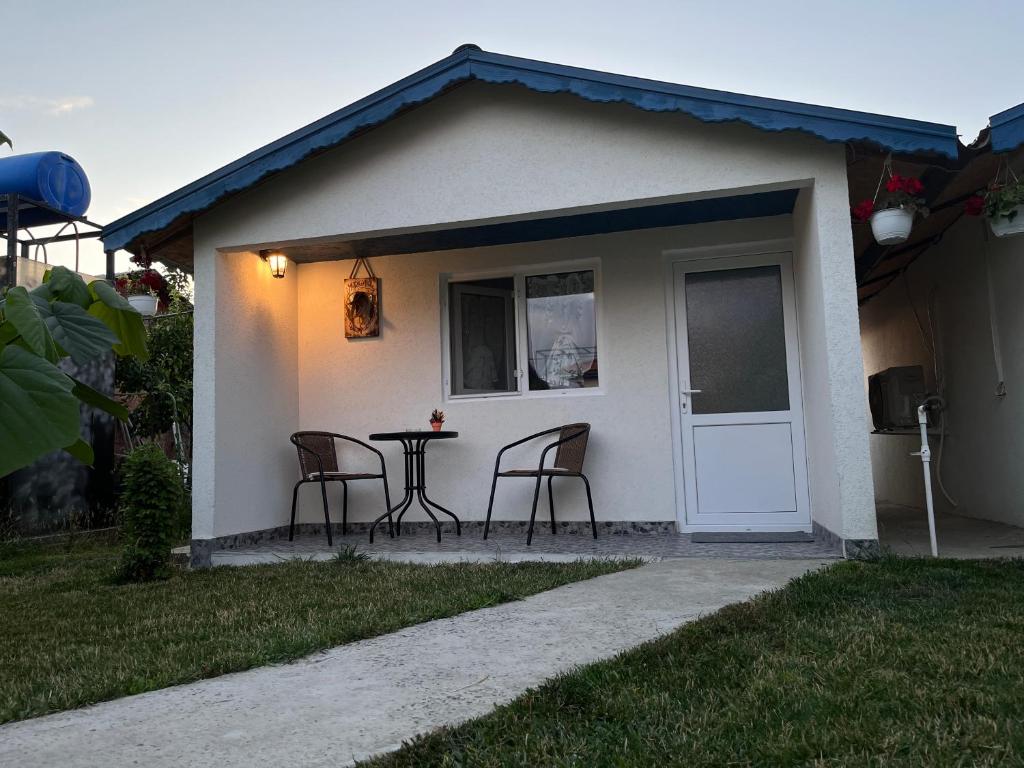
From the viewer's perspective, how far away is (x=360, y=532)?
725 centimetres

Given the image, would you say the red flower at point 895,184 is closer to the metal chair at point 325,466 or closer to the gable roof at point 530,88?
the gable roof at point 530,88

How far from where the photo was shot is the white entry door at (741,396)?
251 inches

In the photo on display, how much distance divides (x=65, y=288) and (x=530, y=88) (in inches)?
193

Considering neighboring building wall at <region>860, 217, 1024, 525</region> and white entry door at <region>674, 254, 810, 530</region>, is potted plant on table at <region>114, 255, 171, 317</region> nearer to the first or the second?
white entry door at <region>674, 254, 810, 530</region>

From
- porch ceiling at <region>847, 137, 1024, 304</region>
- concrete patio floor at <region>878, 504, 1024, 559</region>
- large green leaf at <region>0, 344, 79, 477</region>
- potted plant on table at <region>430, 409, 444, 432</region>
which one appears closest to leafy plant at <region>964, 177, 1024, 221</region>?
porch ceiling at <region>847, 137, 1024, 304</region>

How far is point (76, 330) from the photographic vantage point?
2.32 feet

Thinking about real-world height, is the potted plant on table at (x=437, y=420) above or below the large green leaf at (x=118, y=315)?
above

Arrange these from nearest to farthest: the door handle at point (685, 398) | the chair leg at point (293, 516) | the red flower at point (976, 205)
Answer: the red flower at point (976, 205)
the door handle at point (685, 398)
the chair leg at point (293, 516)

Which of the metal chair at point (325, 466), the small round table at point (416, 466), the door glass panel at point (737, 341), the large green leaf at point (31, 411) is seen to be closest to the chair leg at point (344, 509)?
the metal chair at point (325, 466)

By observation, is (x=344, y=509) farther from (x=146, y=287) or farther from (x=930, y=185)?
(x=930, y=185)

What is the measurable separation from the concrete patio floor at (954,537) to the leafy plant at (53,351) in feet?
15.8

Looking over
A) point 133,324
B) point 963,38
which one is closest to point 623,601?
point 133,324

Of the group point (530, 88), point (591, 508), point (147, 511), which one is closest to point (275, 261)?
point (147, 511)

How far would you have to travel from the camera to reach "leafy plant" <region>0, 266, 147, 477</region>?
52 centimetres
